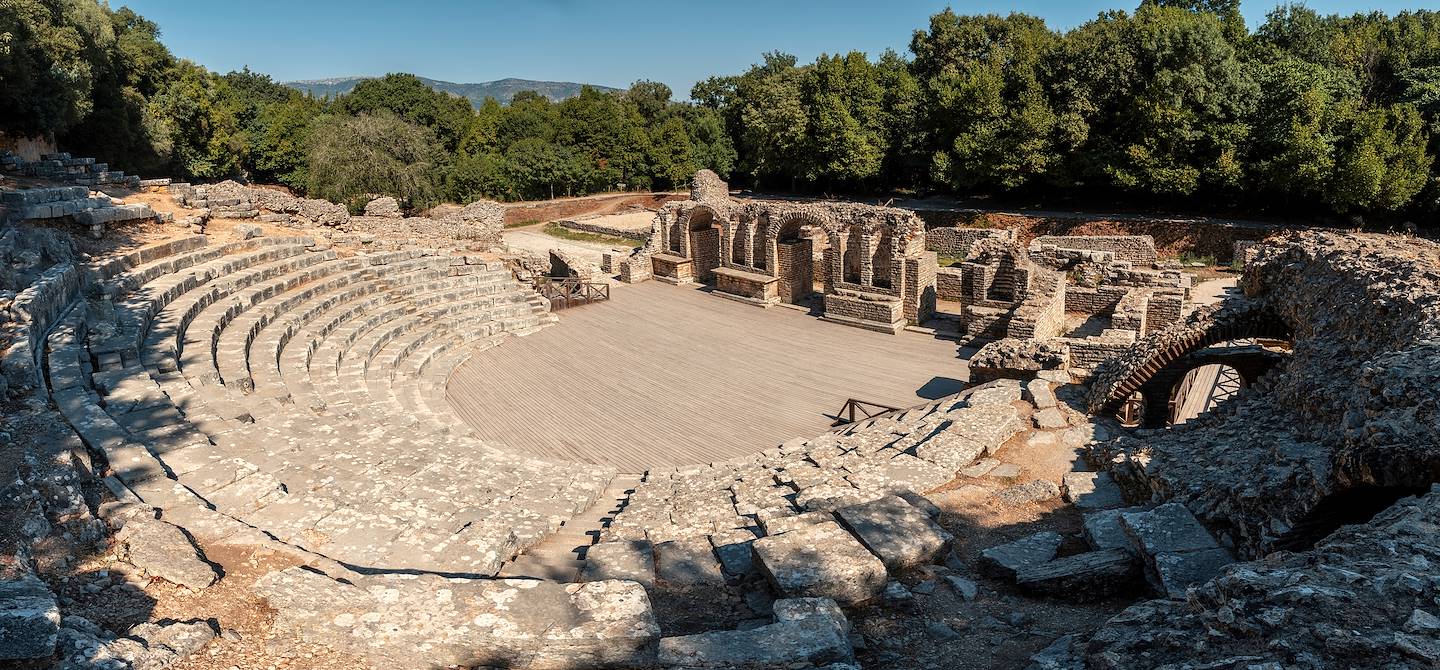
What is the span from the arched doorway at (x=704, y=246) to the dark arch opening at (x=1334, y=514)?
20.7m

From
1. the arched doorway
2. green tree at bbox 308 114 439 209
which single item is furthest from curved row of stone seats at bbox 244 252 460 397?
green tree at bbox 308 114 439 209

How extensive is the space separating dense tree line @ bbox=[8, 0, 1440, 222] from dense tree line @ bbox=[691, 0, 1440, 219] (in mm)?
93

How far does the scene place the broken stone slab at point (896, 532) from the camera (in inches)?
243

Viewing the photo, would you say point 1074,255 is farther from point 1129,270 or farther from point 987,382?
point 987,382

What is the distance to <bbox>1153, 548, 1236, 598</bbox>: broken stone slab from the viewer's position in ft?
17.1

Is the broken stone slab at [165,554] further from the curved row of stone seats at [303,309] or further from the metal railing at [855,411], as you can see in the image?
the metal railing at [855,411]

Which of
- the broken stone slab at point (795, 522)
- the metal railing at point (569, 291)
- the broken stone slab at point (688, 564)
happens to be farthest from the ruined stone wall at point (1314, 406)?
the metal railing at point (569, 291)

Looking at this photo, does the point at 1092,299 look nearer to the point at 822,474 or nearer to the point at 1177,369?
the point at 1177,369

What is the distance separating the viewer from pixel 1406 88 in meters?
29.9

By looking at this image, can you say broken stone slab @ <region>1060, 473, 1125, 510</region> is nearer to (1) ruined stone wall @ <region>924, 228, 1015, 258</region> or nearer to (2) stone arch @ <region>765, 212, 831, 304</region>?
(2) stone arch @ <region>765, 212, 831, 304</region>

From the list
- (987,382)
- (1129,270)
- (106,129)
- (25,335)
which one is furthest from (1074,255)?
(106,129)

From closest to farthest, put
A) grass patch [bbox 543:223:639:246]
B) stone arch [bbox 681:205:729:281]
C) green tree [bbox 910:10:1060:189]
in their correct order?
stone arch [bbox 681:205:729:281] < green tree [bbox 910:10:1060:189] < grass patch [bbox 543:223:639:246]

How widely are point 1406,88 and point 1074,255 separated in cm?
1985

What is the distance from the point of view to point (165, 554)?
5219 millimetres
